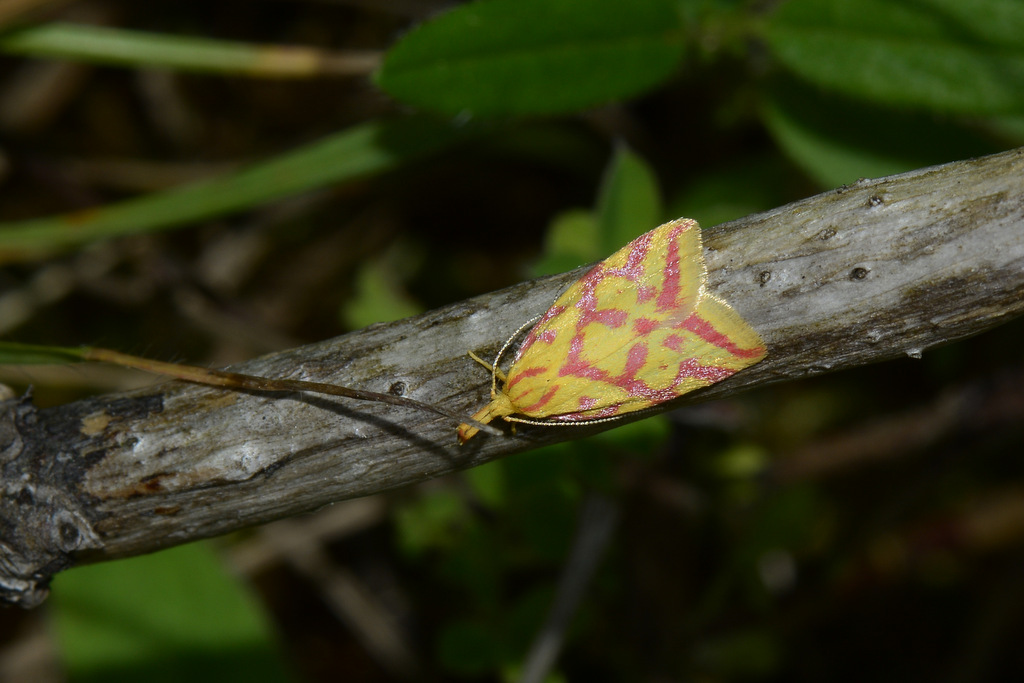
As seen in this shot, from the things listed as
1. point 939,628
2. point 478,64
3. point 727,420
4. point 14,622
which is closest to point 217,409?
point 478,64

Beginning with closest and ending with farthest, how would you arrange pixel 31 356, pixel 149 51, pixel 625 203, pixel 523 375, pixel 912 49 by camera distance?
1. pixel 523 375
2. pixel 31 356
3. pixel 912 49
4. pixel 625 203
5. pixel 149 51

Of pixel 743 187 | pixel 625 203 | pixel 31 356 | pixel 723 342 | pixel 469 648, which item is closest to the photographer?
pixel 723 342

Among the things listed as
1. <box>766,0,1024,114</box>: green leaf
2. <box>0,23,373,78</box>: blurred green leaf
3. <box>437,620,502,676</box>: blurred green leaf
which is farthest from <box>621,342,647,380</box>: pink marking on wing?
<box>0,23,373,78</box>: blurred green leaf

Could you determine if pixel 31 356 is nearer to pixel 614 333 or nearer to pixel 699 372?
pixel 614 333

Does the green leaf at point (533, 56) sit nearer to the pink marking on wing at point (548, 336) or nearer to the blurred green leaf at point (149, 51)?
the pink marking on wing at point (548, 336)

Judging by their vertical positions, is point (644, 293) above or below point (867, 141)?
below

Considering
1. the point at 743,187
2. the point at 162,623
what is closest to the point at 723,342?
the point at 743,187

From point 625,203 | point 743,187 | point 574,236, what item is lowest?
point 625,203
